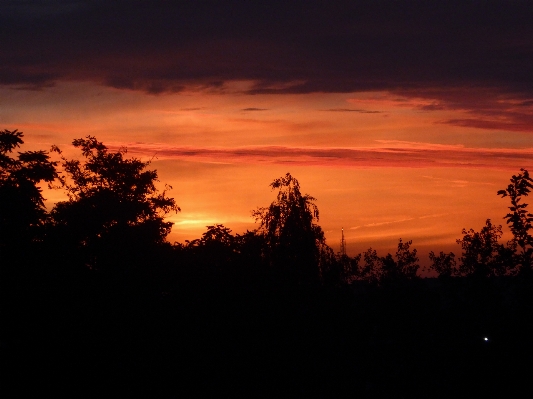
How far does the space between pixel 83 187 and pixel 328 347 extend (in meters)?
28.9

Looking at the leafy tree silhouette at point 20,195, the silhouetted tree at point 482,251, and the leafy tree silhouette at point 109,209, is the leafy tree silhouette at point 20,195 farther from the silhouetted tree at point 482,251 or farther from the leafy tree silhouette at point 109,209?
the silhouetted tree at point 482,251

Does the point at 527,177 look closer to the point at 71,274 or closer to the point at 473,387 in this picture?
the point at 473,387

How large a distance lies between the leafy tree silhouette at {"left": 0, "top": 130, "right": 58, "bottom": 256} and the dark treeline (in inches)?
41.1

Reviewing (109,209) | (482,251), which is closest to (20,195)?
(109,209)

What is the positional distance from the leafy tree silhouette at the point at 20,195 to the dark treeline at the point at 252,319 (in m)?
1.04

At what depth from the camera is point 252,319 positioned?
2300 cm

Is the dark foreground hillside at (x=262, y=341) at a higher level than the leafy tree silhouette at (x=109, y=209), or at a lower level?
lower

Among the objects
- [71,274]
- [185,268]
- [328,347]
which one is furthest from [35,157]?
[328,347]

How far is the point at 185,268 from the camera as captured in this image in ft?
88.6

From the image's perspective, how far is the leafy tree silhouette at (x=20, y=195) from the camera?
33.1 m

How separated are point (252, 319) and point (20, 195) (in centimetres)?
1668

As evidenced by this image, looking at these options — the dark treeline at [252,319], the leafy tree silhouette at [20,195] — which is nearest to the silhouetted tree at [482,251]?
the dark treeline at [252,319]

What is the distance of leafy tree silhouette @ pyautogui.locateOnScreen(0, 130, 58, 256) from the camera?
33062 mm

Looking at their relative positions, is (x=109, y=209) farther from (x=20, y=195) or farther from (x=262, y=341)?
(x=262, y=341)
